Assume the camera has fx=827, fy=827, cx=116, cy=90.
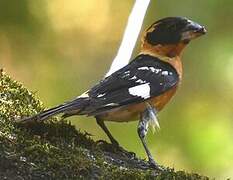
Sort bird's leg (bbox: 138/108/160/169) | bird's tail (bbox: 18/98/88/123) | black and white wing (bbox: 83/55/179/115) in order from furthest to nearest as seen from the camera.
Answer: bird's leg (bbox: 138/108/160/169) → black and white wing (bbox: 83/55/179/115) → bird's tail (bbox: 18/98/88/123)

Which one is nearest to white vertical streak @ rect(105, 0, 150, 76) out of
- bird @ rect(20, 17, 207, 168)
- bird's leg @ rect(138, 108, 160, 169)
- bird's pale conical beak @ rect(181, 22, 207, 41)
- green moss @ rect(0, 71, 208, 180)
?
bird @ rect(20, 17, 207, 168)

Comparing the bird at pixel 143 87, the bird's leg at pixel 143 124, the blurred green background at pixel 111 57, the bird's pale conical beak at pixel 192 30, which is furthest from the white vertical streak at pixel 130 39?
the blurred green background at pixel 111 57

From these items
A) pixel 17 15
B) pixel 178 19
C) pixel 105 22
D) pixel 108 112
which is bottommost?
pixel 108 112

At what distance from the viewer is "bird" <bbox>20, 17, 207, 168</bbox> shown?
4.21 metres

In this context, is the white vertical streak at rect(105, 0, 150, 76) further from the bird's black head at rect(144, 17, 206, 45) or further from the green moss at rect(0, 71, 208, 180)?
the green moss at rect(0, 71, 208, 180)

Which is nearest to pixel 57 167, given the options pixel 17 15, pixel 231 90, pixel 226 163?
pixel 226 163

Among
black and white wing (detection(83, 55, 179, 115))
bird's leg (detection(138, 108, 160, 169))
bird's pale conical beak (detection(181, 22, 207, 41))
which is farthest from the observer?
bird's pale conical beak (detection(181, 22, 207, 41))

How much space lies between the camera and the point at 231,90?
7.73 m

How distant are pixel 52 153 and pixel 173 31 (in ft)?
5.67

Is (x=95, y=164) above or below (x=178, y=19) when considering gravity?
below

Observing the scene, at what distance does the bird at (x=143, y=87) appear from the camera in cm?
421

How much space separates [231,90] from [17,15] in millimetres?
2103

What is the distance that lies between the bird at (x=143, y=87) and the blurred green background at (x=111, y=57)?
1.62 metres

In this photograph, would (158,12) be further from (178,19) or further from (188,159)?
(178,19)
